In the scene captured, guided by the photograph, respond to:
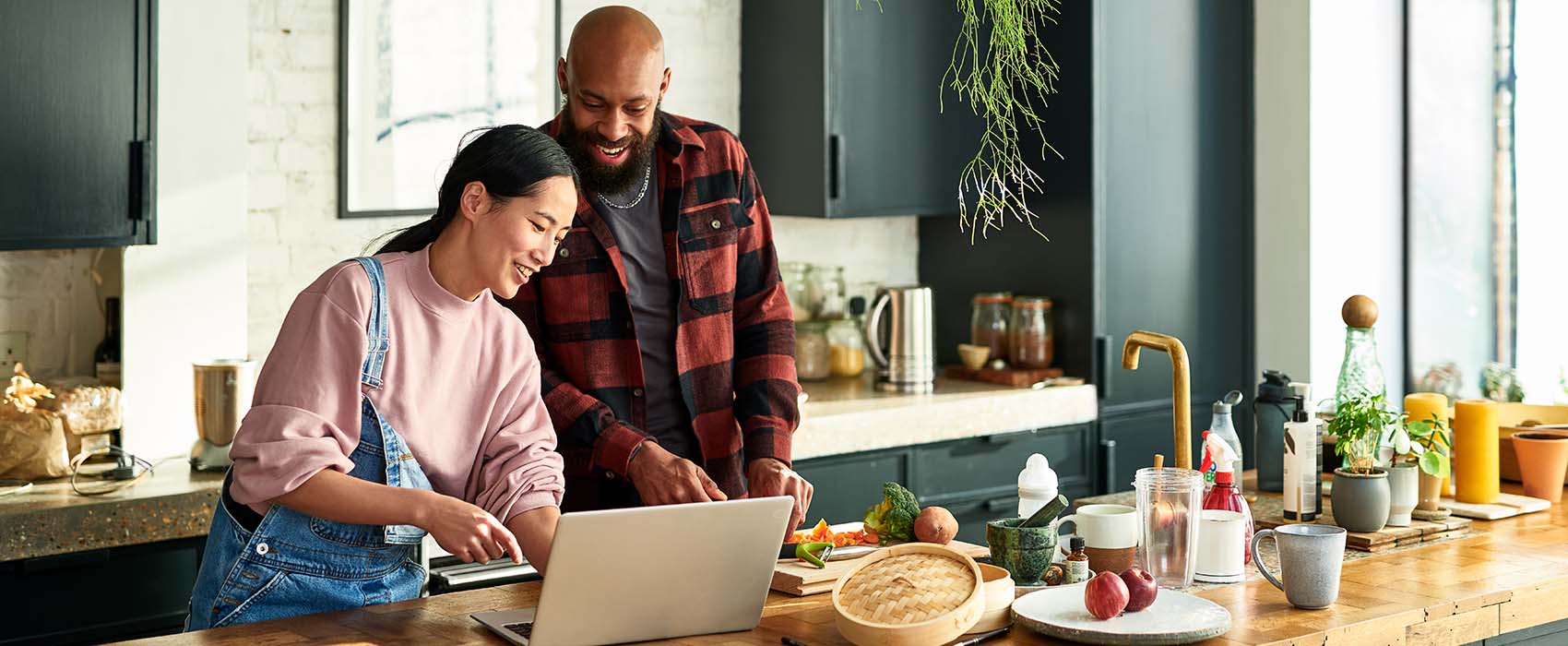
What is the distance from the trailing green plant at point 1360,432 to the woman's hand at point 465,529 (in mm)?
1502

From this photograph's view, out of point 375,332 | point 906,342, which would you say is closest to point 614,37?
point 375,332

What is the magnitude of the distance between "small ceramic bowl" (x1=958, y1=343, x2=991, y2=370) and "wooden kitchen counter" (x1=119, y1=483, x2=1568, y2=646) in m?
2.35

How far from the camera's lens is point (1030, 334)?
4977 millimetres

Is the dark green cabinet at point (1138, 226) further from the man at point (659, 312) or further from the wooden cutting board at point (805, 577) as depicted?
the wooden cutting board at point (805, 577)

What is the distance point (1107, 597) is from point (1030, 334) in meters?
2.84

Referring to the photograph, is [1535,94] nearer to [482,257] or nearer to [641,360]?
[641,360]

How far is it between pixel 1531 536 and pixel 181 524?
2.60 meters

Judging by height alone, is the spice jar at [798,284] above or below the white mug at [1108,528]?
above

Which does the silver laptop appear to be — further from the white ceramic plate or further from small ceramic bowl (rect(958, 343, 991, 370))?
small ceramic bowl (rect(958, 343, 991, 370))

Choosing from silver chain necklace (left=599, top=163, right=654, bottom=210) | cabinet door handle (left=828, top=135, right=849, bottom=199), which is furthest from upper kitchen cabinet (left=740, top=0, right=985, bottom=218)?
silver chain necklace (left=599, top=163, right=654, bottom=210)

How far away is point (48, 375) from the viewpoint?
3.79 meters

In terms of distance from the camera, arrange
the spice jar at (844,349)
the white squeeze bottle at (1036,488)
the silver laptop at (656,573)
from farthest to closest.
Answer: the spice jar at (844,349) < the white squeeze bottle at (1036,488) < the silver laptop at (656,573)

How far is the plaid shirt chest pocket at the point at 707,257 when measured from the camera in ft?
9.81

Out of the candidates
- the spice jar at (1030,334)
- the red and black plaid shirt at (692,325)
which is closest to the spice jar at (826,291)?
the spice jar at (1030,334)
